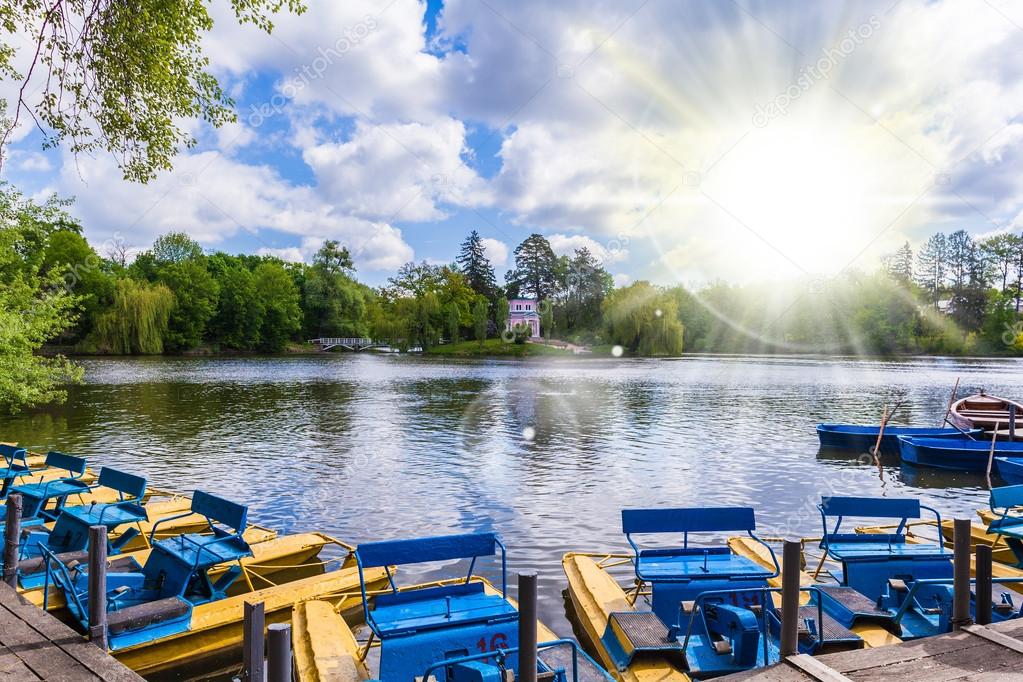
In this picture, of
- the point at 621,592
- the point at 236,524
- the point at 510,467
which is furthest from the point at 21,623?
the point at 510,467

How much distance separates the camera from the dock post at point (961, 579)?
613cm

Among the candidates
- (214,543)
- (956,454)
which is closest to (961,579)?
(214,543)

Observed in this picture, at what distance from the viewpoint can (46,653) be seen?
5949 mm

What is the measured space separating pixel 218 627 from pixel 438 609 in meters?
2.94

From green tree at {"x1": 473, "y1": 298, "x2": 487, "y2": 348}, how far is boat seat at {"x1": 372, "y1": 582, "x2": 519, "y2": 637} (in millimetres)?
94659

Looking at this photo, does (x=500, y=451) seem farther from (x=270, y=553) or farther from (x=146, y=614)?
(x=146, y=614)

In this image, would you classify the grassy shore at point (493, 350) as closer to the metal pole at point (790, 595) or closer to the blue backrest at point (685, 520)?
the blue backrest at point (685, 520)

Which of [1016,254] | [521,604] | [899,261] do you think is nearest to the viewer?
[521,604]

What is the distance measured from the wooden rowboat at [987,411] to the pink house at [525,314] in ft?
282

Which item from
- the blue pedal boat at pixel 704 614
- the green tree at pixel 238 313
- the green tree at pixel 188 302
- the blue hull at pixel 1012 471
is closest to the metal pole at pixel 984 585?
the blue pedal boat at pixel 704 614

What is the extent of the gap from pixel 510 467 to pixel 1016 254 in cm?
11992

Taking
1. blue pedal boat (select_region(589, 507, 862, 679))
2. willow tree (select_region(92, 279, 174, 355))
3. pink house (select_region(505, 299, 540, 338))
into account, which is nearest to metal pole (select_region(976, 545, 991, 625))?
blue pedal boat (select_region(589, 507, 862, 679))

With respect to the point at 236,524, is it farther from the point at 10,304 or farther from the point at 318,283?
the point at 318,283

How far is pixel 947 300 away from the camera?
4547 inches
